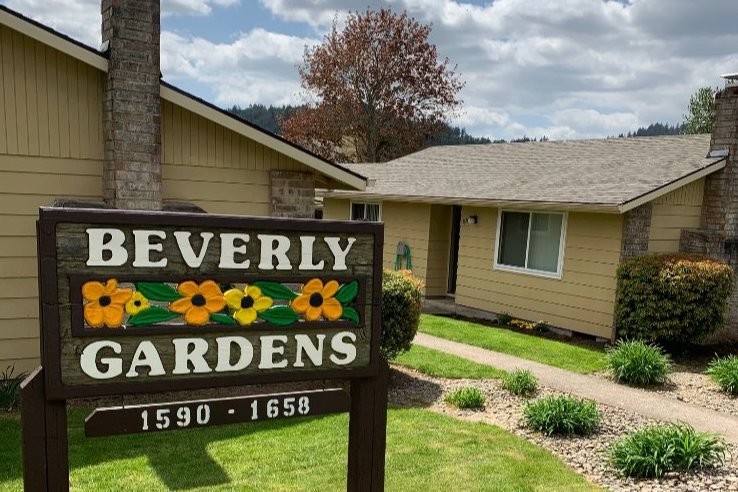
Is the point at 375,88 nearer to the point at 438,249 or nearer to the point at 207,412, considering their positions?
the point at 438,249

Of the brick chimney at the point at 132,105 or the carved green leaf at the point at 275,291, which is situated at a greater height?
the brick chimney at the point at 132,105

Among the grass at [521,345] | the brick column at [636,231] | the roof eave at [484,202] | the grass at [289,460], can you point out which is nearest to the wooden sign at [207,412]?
the grass at [289,460]

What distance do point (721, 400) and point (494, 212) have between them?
6.29 metres

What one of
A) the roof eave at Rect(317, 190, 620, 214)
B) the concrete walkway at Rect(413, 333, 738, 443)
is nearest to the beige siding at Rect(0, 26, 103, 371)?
the concrete walkway at Rect(413, 333, 738, 443)

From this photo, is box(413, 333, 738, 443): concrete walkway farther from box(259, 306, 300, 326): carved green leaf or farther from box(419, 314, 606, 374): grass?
box(259, 306, 300, 326): carved green leaf

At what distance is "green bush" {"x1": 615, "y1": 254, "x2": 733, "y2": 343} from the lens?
9945 mm

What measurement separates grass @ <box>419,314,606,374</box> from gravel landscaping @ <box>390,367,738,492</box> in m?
1.36

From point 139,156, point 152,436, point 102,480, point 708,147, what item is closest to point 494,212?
point 708,147

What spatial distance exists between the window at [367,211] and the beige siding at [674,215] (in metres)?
7.19

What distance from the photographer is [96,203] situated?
688 centimetres

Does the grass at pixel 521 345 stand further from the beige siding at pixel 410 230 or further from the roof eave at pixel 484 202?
the beige siding at pixel 410 230

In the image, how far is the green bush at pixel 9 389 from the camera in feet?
20.6

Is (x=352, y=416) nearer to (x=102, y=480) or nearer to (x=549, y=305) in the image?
(x=102, y=480)

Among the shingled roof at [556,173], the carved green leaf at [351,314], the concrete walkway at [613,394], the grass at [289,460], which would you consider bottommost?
the concrete walkway at [613,394]
